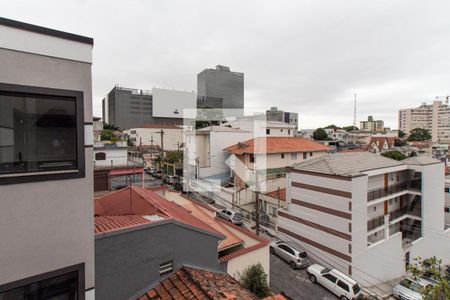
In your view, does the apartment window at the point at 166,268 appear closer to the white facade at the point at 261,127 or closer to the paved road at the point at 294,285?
the paved road at the point at 294,285

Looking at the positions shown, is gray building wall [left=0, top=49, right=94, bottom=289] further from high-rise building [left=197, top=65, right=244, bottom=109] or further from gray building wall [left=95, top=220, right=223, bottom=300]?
high-rise building [left=197, top=65, right=244, bottom=109]

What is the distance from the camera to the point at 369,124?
113m

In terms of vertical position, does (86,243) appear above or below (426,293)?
above

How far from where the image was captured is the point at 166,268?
4617 millimetres

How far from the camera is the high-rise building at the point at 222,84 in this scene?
81.5m

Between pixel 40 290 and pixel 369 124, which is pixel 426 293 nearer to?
pixel 40 290

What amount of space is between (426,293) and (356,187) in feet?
27.6

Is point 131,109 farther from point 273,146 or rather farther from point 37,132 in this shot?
point 37,132

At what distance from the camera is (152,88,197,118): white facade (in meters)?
72.2

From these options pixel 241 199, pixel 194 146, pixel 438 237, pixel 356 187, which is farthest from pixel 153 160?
pixel 438 237

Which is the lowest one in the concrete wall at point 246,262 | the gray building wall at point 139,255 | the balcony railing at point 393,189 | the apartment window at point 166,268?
the concrete wall at point 246,262

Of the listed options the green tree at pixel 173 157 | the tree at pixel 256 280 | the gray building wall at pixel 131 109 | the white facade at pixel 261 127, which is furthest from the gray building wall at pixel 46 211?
the gray building wall at pixel 131 109

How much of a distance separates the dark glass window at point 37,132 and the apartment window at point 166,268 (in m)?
2.80

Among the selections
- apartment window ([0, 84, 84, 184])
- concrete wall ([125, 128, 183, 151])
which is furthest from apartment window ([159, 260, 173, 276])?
concrete wall ([125, 128, 183, 151])
